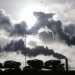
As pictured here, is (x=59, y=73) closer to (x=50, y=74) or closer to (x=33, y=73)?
(x=50, y=74)

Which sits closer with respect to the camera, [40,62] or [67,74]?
[67,74]

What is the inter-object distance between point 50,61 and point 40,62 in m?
2.92

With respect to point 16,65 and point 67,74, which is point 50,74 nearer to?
point 67,74

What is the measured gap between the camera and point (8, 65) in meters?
47.2

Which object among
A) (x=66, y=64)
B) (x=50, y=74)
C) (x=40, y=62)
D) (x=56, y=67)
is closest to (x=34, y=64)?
(x=40, y=62)

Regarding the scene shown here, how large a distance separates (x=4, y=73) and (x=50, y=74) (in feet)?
21.4

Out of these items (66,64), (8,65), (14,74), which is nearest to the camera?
(14,74)

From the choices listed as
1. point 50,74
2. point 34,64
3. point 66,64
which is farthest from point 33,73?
point 66,64

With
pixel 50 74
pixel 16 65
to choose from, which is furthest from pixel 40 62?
pixel 50 74

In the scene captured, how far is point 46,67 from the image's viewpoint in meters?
48.2

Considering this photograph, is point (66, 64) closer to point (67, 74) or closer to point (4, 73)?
point (67, 74)

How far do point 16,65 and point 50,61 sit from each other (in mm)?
7727

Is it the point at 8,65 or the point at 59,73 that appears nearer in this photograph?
the point at 59,73

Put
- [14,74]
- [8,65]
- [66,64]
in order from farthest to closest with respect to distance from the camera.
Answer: [66,64]
[8,65]
[14,74]
